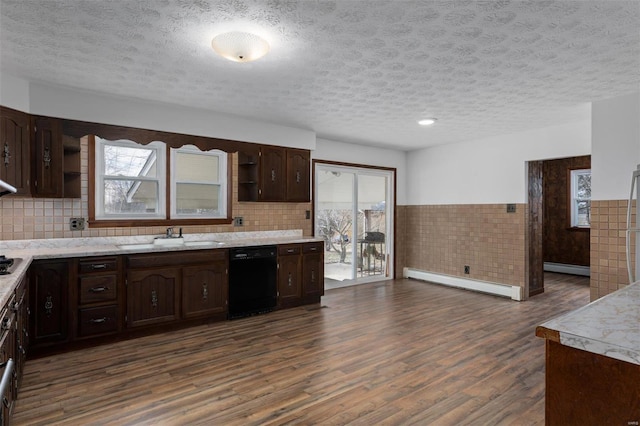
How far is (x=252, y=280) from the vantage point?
4.23 meters

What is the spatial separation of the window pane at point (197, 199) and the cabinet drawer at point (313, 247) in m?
1.22

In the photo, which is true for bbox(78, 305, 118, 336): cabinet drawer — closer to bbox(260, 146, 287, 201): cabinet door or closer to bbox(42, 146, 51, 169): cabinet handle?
bbox(42, 146, 51, 169): cabinet handle

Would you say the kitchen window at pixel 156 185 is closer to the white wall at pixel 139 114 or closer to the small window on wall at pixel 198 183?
the small window on wall at pixel 198 183

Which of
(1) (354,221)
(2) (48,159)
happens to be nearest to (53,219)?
(2) (48,159)

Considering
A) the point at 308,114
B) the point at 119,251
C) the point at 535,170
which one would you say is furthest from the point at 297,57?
the point at 535,170

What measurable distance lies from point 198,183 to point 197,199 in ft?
0.65

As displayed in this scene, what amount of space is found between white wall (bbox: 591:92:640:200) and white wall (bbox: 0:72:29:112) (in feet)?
17.8

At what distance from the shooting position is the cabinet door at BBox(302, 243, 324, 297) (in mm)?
4727

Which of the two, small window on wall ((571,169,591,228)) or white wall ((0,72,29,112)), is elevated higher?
white wall ((0,72,29,112))

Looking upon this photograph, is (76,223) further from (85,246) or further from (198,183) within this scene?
(198,183)

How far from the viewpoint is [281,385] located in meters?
2.59

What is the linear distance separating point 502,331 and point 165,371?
3.21m

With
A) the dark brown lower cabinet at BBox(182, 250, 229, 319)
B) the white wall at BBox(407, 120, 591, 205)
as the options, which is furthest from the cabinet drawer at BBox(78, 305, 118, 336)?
the white wall at BBox(407, 120, 591, 205)

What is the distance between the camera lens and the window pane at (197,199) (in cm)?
439
